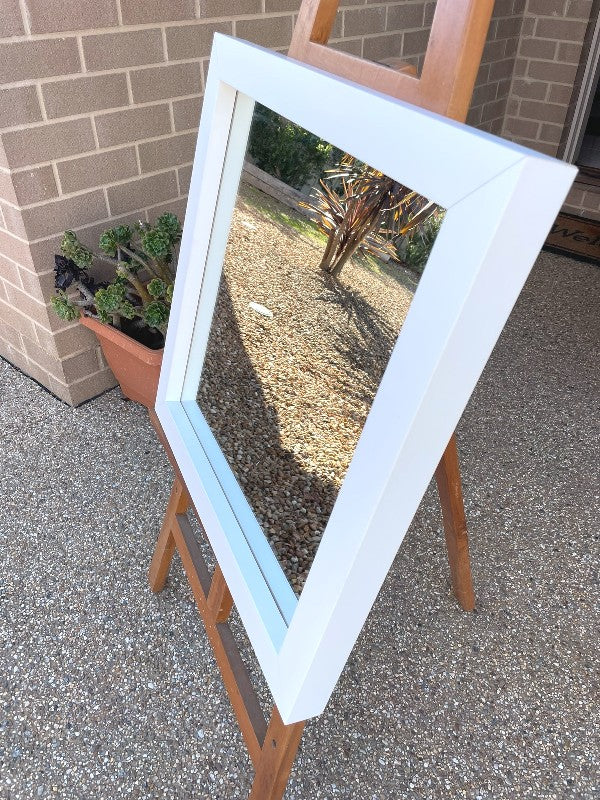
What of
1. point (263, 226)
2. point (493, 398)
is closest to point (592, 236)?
point (493, 398)

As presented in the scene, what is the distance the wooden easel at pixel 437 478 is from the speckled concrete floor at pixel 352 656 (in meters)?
0.15

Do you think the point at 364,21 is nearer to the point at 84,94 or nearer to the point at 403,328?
the point at 84,94

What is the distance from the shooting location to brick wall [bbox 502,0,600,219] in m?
3.59

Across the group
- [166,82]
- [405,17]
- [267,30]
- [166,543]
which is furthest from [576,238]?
[166,543]

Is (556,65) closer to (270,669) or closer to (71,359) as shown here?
(71,359)

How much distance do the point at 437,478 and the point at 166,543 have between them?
68 centimetres

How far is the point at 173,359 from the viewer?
126 cm

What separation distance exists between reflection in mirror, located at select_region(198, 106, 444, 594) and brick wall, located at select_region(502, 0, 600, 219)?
336 centimetres

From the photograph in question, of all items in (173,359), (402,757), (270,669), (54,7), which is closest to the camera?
(270,669)

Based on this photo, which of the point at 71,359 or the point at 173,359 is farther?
the point at 71,359

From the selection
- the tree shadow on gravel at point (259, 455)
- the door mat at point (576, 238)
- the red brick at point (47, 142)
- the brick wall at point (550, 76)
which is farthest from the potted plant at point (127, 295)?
the brick wall at point (550, 76)

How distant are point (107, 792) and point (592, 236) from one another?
3.63 metres

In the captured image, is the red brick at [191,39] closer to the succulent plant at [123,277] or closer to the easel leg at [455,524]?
the succulent plant at [123,277]

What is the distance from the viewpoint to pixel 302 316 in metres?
1.00
